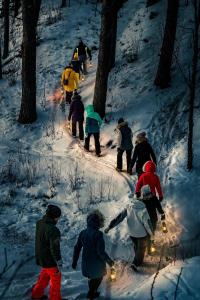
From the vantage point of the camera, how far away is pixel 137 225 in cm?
897

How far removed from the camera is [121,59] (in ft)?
68.5

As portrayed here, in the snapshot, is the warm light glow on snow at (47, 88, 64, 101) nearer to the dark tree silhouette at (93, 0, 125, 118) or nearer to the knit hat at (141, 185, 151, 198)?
the dark tree silhouette at (93, 0, 125, 118)

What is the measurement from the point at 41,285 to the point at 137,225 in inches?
82.1

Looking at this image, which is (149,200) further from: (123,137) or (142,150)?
(123,137)

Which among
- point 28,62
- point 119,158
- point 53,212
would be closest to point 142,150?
point 119,158

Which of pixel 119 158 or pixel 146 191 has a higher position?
pixel 119 158

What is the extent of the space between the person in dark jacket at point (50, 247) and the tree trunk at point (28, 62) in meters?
9.61

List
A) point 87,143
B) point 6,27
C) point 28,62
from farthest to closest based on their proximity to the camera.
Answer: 1. point 6,27
2. point 28,62
3. point 87,143

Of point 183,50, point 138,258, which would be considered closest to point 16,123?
point 183,50

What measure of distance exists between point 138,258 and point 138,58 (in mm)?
12396

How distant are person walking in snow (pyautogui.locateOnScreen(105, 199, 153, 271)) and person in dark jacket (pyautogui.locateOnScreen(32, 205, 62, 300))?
1.47 metres

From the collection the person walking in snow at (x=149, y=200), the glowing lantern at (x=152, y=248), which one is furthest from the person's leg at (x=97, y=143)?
the glowing lantern at (x=152, y=248)

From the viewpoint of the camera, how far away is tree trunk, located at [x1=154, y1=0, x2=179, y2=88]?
1628 centimetres

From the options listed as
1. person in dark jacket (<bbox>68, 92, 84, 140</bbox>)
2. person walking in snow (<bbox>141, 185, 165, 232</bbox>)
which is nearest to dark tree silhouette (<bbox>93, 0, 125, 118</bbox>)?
person in dark jacket (<bbox>68, 92, 84, 140</bbox>)
